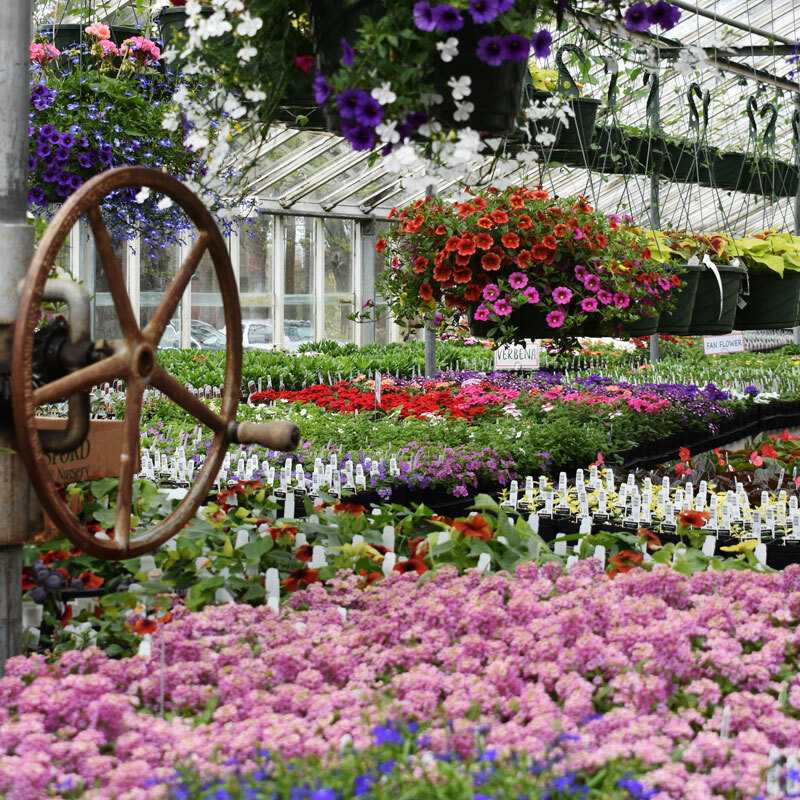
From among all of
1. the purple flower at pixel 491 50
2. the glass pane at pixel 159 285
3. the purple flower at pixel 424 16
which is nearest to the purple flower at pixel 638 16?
the purple flower at pixel 491 50

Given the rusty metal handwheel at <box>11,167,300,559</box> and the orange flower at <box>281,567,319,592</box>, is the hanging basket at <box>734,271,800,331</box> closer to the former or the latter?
the orange flower at <box>281,567,319,592</box>

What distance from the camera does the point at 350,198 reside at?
12.2 metres

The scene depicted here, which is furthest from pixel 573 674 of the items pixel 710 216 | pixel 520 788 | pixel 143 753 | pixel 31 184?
pixel 710 216

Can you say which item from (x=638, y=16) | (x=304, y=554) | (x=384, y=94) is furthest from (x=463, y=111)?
(x=304, y=554)

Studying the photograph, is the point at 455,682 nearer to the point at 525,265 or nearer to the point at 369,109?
the point at 369,109

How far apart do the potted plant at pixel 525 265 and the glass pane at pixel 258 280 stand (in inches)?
321

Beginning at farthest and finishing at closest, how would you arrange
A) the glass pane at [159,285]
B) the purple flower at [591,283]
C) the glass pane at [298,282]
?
the glass pane at [298,282]
the glass pane at [159,285]
the purple flower at [591,283]

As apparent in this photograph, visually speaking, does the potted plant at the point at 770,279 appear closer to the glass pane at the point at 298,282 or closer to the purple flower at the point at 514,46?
the purple flower at the point at 514,46

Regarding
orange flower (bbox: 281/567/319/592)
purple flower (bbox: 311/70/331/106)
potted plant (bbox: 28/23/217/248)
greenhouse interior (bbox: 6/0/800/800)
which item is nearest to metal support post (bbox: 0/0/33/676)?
greenhouse interior (bbox: 6/0/800/800)

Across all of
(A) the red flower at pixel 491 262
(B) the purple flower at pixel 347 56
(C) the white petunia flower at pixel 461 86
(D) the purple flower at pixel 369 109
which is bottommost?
(A) the red flower at pixel 491 262

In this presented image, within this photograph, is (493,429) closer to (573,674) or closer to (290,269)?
(573,674)

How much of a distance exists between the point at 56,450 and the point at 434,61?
71 cm

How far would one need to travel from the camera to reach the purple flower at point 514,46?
1369 mm

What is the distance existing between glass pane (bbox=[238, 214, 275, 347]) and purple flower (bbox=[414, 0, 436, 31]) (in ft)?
33.6
